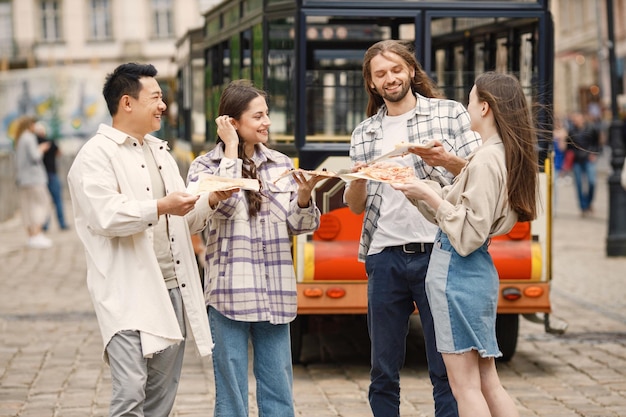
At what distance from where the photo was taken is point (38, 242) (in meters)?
18.2

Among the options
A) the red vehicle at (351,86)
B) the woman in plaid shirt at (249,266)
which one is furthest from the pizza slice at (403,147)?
the red vehicle at (351,86)

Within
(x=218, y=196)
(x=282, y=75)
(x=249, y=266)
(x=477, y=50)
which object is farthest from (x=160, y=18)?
(x=218, y=196)

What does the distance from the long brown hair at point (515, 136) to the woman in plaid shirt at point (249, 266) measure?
2.83 ft

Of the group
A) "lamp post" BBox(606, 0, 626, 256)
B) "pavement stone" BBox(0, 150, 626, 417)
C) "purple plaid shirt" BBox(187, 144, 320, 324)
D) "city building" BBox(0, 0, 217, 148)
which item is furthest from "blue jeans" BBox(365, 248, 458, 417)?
"city building" BBox(0, 0, 217, 148)

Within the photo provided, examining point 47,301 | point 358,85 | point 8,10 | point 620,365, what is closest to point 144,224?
point 358,85

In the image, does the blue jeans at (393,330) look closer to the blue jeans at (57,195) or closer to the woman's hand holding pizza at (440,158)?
the woman's hand holding pizza at (440,158)

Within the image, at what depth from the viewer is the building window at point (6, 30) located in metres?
59.7

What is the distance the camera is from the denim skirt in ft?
15.9

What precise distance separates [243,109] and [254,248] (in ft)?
1.90

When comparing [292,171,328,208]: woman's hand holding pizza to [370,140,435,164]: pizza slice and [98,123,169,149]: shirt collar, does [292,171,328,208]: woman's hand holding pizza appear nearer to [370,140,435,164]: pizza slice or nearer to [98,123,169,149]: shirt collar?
[370,140,435,164]: pizza slice

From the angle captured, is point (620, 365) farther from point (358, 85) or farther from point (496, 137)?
point (496, 137)

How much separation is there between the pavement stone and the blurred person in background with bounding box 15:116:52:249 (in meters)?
4.83

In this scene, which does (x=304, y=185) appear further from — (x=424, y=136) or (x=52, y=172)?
(x=52, y=172)

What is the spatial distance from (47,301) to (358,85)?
17.4 ft
